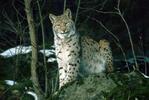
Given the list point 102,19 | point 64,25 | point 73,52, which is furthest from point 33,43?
point 102,19

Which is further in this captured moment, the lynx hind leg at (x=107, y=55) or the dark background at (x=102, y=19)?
the dark background at (x=102, y=19)

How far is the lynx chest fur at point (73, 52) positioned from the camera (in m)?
9.48

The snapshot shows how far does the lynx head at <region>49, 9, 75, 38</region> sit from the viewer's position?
9.44 meters

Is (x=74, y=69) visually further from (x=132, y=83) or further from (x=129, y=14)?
(x=129, y=14)

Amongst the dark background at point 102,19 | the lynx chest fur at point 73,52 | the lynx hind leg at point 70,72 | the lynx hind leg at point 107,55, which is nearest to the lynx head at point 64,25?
the lynx chest fur at point 73,52

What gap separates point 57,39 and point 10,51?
178 cm

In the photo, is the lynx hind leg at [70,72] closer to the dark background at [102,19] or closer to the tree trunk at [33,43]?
the tree trunk at [33,43]

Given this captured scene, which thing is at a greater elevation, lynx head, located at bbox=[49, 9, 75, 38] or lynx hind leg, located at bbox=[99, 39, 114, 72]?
lynx head, located at bbox=[49, 9, 75, 38]

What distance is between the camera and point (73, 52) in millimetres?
9625

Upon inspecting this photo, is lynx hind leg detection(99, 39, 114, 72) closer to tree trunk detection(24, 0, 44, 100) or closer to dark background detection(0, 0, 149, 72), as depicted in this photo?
tree trunk detection(24, 0, 44, 100)

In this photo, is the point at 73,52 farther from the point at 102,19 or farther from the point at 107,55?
the point at 102,19

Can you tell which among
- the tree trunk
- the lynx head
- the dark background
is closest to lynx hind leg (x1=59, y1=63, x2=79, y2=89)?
the lynx head

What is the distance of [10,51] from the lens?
438 inches

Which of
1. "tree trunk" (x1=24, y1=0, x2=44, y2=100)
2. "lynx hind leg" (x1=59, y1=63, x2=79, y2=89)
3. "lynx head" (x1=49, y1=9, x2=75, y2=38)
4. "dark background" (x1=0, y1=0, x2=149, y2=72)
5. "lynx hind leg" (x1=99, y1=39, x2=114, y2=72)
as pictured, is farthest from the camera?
"dark background" (x1=0, y1=0, x2=149, y2=72)
